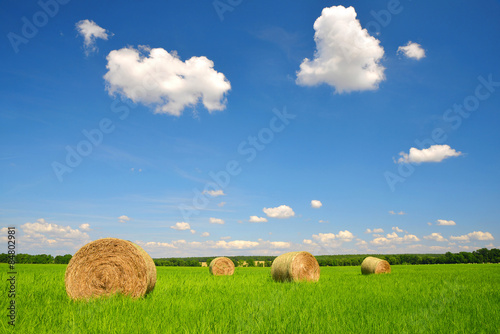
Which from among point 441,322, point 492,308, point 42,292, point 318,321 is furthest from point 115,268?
point 492,308

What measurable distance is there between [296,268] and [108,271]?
8.61 metres

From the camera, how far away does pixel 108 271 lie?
870cm

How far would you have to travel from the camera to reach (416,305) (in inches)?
301

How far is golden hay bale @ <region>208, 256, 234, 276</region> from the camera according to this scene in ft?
74.4

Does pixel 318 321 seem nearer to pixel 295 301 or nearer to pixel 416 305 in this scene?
pixel 295 301

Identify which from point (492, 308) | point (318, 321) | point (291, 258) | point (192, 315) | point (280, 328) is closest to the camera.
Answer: point (280, 328)

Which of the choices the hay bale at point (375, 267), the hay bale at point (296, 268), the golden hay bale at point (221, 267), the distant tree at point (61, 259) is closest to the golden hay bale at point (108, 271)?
the hay bale at point (296, 268)

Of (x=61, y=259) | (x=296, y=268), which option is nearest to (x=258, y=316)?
(x=296, y=268)

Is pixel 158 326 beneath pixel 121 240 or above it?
beneath

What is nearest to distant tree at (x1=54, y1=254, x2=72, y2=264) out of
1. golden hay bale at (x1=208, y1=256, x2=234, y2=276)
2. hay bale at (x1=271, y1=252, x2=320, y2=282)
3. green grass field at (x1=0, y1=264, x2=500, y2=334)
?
golden hay bale at (x1=208, y1=256, x2=234, y2=276)

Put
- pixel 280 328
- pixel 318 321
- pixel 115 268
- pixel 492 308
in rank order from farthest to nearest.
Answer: pixel 115 268
pixel 492 308
pixel 318 321
pixel 280 328

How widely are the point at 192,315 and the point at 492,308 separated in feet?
23.2

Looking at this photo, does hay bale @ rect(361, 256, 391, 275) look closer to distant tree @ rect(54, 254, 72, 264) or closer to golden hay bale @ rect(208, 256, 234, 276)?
golden hay bale @ rect(208, 256, 234, 276)

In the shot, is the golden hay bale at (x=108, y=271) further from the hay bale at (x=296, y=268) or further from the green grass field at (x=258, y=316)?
the hay bale at (x=296, y=268)
